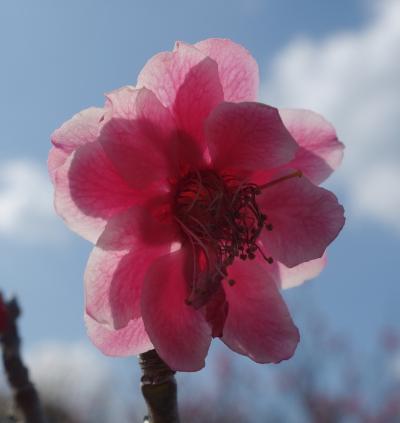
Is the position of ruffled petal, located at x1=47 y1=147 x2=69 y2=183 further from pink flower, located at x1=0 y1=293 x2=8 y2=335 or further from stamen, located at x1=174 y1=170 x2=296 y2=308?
pink flower, located at x1=0 y1=293 x2=8 y2=335

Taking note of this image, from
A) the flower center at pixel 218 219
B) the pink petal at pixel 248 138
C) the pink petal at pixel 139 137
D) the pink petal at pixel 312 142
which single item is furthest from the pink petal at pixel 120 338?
the pink petal at pixel 312 142

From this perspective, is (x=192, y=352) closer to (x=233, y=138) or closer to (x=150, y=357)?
(x=150, y=357)

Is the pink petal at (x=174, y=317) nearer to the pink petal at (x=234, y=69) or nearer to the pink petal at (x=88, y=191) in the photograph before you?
the pink petal at (x=88, y=191)

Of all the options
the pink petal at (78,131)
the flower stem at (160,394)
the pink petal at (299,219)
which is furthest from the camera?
the pink petal at (299,219)

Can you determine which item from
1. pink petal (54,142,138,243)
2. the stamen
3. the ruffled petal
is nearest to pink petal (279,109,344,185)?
the stamen

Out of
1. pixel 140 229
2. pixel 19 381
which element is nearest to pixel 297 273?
pixel 140 229
